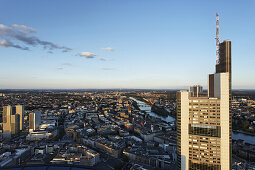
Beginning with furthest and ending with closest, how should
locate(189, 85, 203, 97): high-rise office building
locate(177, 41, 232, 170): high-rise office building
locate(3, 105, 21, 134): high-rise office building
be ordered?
locate(3, 105, 21, 134): high-rise office building < locate(189, 85, 203, 97): high-rise office building < locate(177, 41, 232, 170): high-rise office building

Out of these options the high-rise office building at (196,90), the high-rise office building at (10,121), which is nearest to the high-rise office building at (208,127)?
the high-rise office building at (196,90)

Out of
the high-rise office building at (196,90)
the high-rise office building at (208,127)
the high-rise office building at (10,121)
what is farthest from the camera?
the high-rise office building at (10,121)

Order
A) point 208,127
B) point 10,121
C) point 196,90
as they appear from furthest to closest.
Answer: point 10,121 → point 196,90 → point 208,127

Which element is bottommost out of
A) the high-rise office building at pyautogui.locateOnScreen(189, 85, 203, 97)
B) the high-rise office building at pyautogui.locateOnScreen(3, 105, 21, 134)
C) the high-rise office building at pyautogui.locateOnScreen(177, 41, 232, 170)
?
the high-rise office building at pyautogui.locateOnScreen(3, 105, 21, 134)

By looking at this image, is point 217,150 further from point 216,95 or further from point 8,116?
point 8,116

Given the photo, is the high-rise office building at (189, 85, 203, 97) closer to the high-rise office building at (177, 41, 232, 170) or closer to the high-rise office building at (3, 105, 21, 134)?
the high-rise office building at (177, 41, 232, 170)

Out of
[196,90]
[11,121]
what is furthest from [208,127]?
[11,121]

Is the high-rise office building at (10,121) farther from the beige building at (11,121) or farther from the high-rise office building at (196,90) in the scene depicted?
the high-rise office building at (196,90)

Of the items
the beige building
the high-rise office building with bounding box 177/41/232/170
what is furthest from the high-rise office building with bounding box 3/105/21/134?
the high-rise office building with bounding box 177/41/232/170

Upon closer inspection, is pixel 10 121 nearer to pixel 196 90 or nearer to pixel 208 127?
pixel 196 90

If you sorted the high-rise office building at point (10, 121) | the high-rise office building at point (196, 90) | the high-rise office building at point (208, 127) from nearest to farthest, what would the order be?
the high-rise office building at point (208, 127) → the high-rise office building at point (196, 90) → the high-rise office building at point (10, 121)
